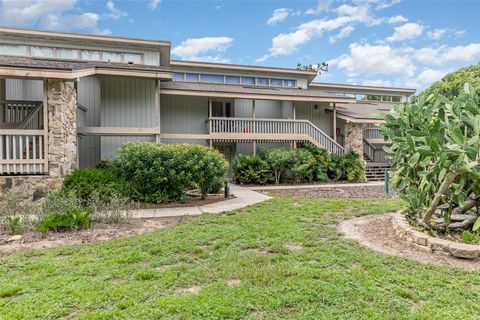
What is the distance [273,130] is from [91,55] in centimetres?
948

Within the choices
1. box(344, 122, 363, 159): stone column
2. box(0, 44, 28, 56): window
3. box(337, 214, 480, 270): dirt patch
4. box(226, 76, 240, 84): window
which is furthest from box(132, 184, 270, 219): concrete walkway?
box(226, 76, 240, 84): window

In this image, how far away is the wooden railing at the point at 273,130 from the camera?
610 inches

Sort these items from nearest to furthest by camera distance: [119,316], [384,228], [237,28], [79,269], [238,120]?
[119,316], [79,269], [384,228], [238,120], [237,28]

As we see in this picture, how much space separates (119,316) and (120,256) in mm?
1677

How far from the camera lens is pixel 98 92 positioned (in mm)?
13594

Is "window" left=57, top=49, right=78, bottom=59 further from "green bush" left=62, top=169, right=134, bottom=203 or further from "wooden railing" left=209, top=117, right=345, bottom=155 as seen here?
"green bush" left=62, top=169, right=134, bottom=203

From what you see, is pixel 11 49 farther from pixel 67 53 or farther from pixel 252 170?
pixel 252 170

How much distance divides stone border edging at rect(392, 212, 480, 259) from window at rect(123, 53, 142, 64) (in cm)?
1342

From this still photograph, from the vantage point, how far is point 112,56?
14.2 meters

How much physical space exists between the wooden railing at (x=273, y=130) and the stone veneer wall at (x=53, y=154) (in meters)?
7.63

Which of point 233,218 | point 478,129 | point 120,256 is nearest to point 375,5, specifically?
point 478,129

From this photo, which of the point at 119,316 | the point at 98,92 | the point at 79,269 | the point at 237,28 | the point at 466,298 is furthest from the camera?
the point at 237,28

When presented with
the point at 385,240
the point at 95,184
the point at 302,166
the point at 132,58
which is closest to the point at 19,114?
the point at 95,184

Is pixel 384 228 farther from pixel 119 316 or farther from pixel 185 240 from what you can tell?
pixel 119 316
